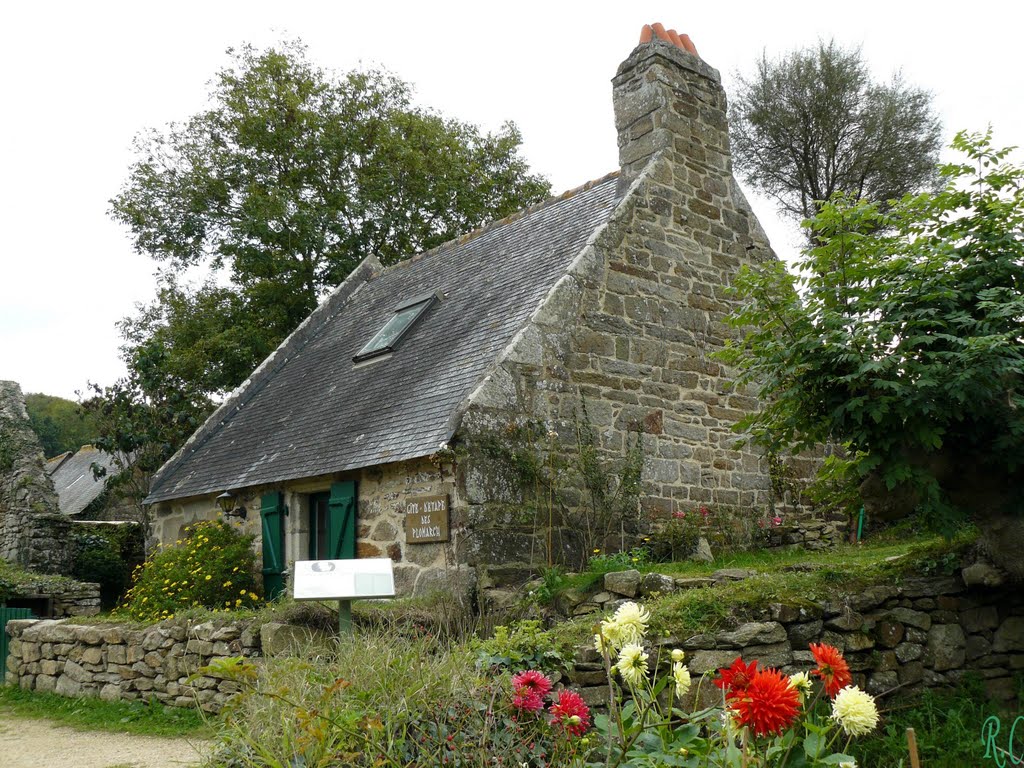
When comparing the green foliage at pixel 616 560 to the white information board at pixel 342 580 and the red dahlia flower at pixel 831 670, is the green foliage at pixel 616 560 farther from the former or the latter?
the red dahlia flower at pixel 831 670

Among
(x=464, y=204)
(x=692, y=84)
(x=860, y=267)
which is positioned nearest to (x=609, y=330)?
(x=692, y=84)

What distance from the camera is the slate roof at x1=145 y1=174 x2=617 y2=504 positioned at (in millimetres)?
10227

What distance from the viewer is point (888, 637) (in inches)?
242

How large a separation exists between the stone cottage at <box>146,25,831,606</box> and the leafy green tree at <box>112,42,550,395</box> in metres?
7.74

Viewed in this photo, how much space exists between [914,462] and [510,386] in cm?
444

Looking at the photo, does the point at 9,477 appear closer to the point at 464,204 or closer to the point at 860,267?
the point at 464,204

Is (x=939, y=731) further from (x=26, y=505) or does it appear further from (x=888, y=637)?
(x=26, y=505)

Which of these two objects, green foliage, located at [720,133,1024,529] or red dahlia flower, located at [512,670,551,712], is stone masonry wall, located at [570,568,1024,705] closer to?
green foliage, located at [720,133,1024,529]

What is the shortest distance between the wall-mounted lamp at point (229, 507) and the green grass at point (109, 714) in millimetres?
3151

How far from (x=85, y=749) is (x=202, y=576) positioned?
432 cm

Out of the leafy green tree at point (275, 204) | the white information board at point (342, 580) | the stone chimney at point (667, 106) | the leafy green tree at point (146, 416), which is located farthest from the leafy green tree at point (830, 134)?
the white information board at point (342, 580)

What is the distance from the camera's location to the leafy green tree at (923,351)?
18.9 ft

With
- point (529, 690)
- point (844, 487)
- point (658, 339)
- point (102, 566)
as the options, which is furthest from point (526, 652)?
point (102, 566)

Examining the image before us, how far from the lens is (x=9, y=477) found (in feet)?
61.7
